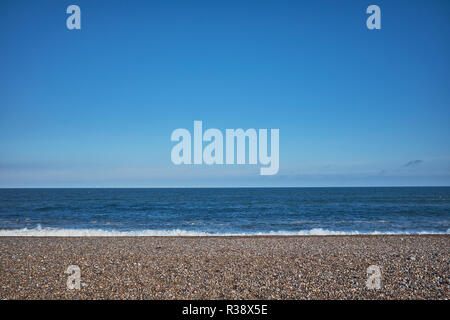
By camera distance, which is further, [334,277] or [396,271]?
[396,271]

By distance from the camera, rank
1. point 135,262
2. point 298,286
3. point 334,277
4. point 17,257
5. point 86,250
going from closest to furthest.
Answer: point 298,286 < point 334,277 < point 135,262 < point 17,257 < point 86,250

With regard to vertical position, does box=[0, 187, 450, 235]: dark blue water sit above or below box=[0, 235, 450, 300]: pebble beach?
below

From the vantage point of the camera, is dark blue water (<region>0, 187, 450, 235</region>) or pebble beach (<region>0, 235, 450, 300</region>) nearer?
pebble beach (<region>0, 235, 450, 300</region>)

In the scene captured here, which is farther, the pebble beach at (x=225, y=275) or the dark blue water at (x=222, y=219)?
the dark blue water at (x=222, y=219)

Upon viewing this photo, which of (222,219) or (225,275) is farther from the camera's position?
(222,219)

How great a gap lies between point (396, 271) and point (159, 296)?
22.3 feet

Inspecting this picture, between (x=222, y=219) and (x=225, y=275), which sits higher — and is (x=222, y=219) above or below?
below

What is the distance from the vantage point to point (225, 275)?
8.29 meters

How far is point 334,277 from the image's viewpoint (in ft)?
26.5

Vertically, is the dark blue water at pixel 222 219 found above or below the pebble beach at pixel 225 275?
below

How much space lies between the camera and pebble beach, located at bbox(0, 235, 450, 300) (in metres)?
7.08

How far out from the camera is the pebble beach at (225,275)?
708 cm
